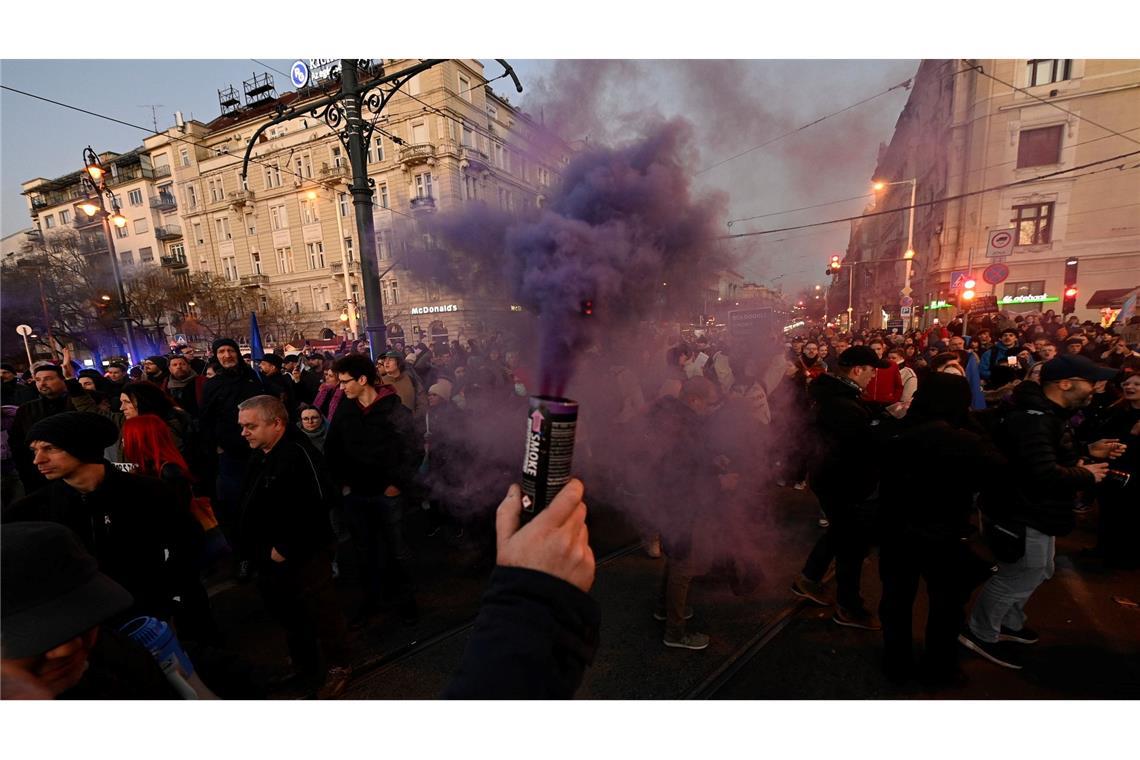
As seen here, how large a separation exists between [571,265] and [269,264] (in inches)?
1223

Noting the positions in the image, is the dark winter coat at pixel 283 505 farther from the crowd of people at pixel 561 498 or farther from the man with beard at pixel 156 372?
the man with beard at pixel 156 372

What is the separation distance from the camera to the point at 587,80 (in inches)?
80.4

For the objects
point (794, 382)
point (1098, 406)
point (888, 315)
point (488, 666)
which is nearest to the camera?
point (488, 666)

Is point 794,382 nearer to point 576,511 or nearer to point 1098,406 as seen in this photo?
point 1098,406

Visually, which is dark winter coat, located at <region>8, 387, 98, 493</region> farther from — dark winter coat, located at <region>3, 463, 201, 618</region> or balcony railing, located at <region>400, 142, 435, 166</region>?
balcony railing, located at <region>400, 142, 435, 166</region>

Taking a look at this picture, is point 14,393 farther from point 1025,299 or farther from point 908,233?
point 1025,299

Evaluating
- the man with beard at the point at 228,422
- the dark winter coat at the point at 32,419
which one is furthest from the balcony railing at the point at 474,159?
the dark winter coat at the point at 32,419

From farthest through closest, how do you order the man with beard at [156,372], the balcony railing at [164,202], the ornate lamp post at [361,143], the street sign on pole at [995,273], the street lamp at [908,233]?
the balcony railing at [164,202] → the street sign on pole at [995,273] → the man with beard at [156,372] → the ornate lamp post at [361,143] → the street lamp at [908,233]

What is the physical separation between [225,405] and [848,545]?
616 cm

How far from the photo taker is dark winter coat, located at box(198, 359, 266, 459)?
4.48 m

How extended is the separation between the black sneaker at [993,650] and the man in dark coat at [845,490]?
1.76 feet

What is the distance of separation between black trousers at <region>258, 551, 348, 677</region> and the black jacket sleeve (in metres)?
2.49

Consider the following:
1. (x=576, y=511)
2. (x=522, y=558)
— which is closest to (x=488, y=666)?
(x=522, y=558)

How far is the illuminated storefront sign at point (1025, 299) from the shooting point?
21.2 m
